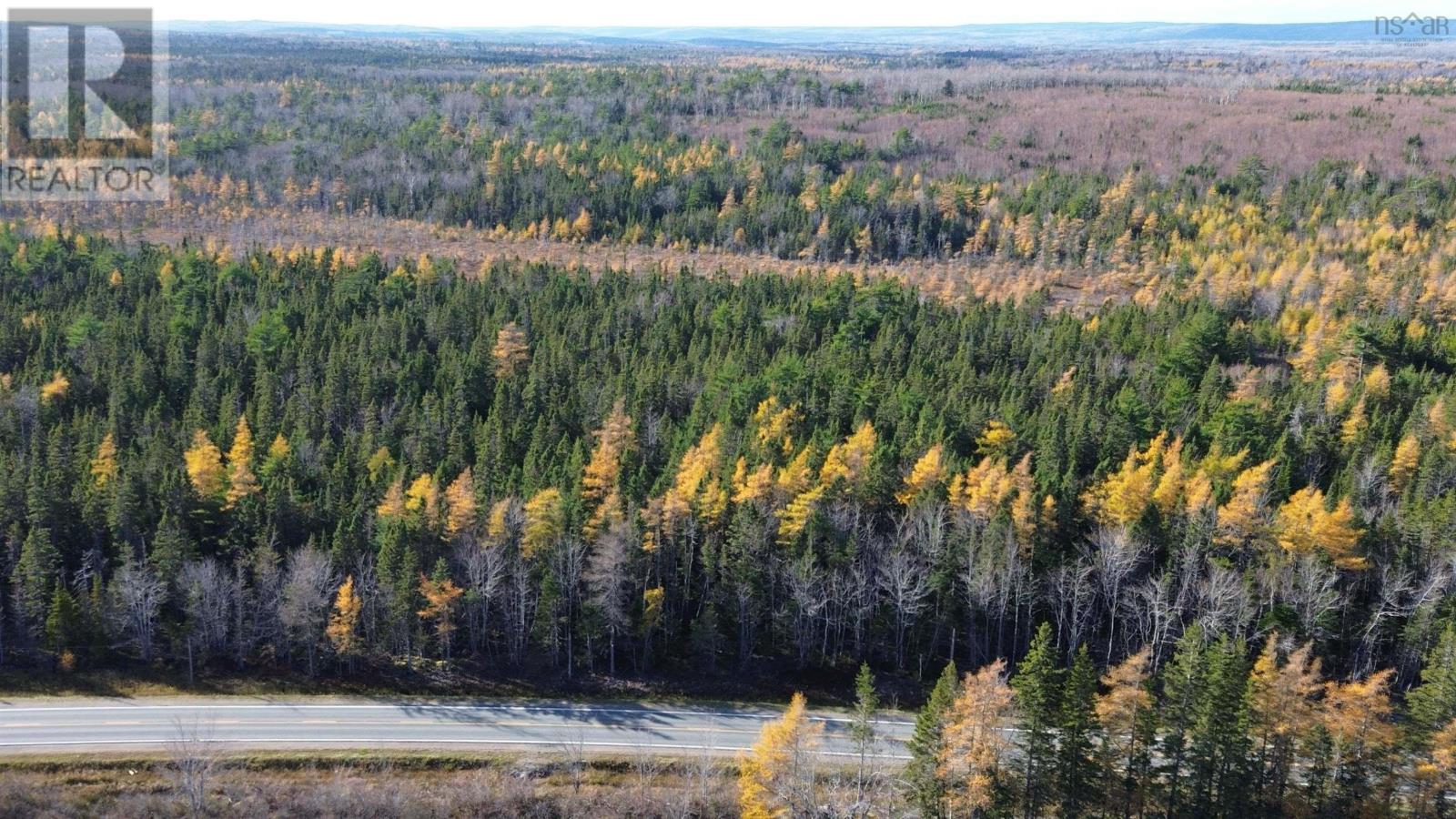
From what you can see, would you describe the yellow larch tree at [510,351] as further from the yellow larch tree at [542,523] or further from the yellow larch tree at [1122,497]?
the yellow larch tree at [1122,497]

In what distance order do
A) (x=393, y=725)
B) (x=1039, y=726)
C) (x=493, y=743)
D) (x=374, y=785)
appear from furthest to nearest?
(x=393, y=725), (x=493, y=743), (x=374, y=785), (x=1039, y=726)

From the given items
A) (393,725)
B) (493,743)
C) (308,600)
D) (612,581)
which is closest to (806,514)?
(612,581)

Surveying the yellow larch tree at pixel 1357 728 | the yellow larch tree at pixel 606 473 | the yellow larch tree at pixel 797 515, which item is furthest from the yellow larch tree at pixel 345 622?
the yellow larch tree at pixel 1357 728

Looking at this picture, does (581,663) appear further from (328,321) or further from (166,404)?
(328,321)

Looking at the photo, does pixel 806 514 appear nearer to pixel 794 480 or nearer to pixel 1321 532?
pixel 794 480

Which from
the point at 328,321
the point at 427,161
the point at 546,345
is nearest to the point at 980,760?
the point at 546,345

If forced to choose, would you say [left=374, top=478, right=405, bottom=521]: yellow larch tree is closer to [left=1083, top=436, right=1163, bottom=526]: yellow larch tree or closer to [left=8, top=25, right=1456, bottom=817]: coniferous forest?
[left=8, top=25, right=1456, bottom=817]: coniferous forest

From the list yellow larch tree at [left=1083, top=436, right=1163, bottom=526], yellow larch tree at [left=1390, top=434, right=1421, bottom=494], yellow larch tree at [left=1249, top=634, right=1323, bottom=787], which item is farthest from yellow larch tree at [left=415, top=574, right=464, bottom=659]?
yellow larch tree at [left=1390, top=434, right=1421, bottom=494]
